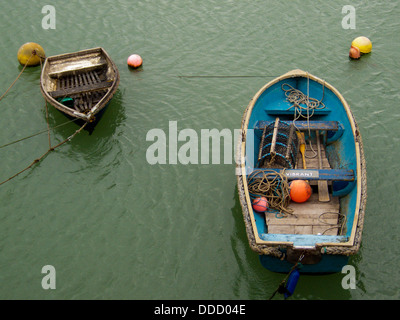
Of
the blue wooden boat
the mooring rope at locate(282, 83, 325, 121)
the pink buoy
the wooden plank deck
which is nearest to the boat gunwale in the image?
the blue wooden boat

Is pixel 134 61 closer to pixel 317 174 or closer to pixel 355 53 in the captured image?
pixel 355 53

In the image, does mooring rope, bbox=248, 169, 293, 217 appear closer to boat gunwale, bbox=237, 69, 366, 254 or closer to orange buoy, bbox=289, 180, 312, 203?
orange buoy, bbox=289, 180, 312, 203

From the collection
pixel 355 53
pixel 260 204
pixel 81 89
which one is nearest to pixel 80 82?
pixel 81 89

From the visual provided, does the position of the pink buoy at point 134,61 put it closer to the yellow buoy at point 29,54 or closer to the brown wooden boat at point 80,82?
the brown wooden boat at point 80,82

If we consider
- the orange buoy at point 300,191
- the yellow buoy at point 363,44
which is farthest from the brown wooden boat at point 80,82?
the yellow buoy at point 363,44

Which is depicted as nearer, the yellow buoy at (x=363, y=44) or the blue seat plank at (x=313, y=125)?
the blue seat plank at (x=313, y=125)

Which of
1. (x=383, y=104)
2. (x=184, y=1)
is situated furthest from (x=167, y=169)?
(x=184, y=1)
